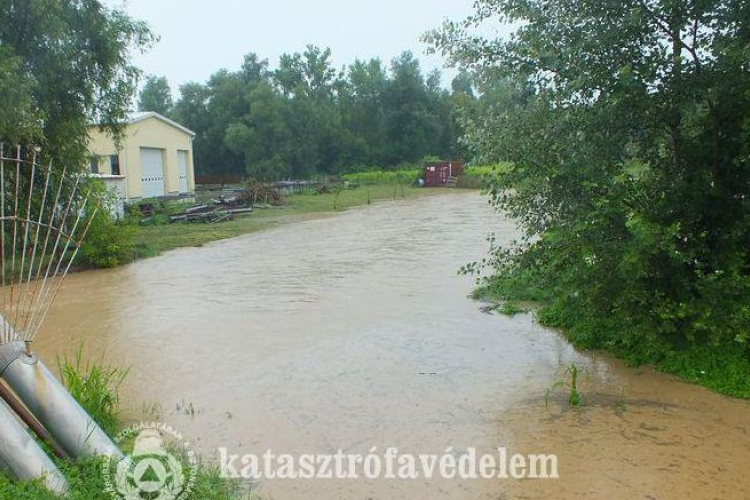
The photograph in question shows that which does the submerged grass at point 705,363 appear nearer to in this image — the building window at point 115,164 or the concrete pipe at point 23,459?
the concrete pipe at point 23,459

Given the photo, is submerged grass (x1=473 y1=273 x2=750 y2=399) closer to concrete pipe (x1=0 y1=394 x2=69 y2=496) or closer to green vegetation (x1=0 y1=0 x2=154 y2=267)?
concrete pipe (x1=0 y1=394 x2=69 y2=496)

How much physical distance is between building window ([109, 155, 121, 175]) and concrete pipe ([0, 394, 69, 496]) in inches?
1010

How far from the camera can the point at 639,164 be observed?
7.03 m

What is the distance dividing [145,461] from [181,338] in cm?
494

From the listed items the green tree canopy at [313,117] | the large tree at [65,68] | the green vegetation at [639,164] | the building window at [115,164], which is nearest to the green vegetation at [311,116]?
the green tree canopy at [313,117]

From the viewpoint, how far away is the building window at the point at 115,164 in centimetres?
2730

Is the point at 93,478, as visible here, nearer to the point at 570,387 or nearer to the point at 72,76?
the point at 570,387

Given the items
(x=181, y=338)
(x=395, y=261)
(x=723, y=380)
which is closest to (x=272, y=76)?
(x=395, y=261)

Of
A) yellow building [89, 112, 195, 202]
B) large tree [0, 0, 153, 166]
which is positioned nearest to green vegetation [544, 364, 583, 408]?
large tree [0, 0, 153, 166]

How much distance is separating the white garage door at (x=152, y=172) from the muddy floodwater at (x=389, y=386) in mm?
17327

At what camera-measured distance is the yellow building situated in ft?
88.0

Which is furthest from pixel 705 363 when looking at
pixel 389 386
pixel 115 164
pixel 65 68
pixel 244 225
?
pixel 115 164

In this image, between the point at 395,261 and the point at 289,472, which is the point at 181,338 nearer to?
the point at 289,472

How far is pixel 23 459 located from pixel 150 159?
27.9 meters
